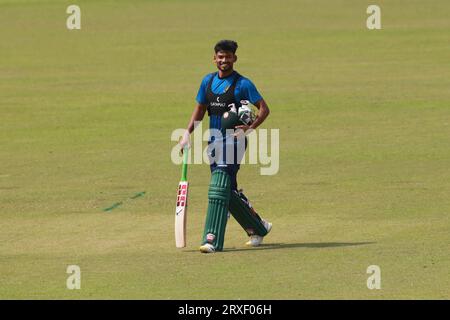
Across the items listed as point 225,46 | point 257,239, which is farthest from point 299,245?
point 225,46

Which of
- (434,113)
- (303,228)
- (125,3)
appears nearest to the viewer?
(303,228)

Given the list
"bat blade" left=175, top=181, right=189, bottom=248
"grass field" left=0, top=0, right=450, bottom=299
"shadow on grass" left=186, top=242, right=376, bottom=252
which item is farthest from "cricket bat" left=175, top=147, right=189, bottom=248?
"shadow on grass" left=186, top=242, right=376, bottom=252

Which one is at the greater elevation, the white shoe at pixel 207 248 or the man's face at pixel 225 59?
the man's face at pixel 225 59

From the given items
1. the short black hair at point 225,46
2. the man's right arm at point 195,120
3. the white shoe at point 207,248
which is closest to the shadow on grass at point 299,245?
the white shoe at point 207,248

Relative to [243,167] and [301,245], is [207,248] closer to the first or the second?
[301,245]

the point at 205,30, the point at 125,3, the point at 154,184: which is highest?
the point at 125,3

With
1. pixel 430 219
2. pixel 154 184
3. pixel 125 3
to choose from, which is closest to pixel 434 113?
pixel 154 184

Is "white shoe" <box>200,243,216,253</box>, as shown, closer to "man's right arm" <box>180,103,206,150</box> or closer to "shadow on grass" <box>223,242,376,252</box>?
"shadow on grass" <box>223,242,376,252</box>

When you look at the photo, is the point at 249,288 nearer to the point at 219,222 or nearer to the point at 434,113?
the point at 219,222

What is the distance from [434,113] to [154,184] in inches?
382

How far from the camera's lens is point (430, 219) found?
1689cm

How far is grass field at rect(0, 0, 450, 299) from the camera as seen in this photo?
13.7 metres

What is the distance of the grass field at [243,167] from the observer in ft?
45.0

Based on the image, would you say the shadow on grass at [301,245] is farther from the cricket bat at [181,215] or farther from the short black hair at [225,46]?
the short black hair at [225,46]
